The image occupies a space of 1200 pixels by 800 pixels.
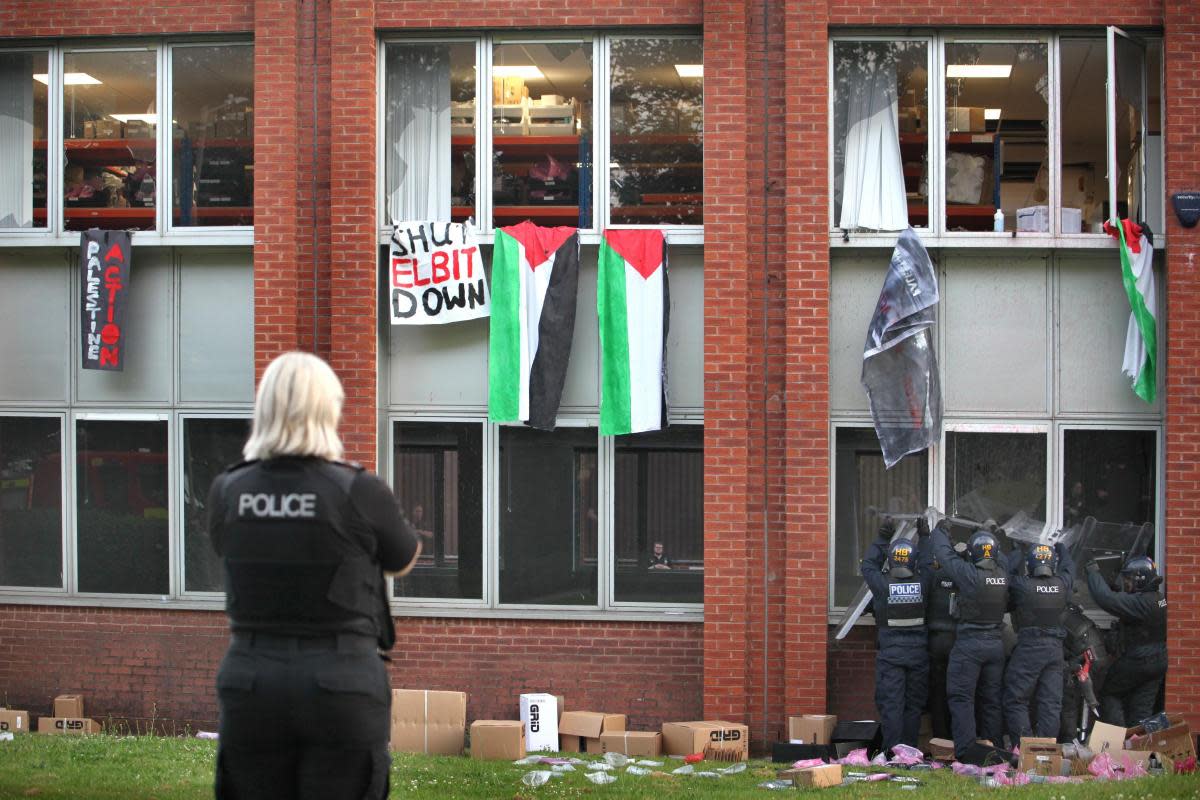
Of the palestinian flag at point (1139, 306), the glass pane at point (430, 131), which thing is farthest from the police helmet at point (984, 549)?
the glass pane at point (430, 131)

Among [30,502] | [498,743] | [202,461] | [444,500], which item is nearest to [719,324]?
[444,500]

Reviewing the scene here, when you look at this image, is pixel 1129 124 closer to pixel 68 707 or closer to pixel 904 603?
pixel 904 603

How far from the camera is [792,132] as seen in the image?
11523 mm

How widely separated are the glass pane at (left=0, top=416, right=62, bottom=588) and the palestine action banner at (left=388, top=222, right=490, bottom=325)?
3.47m

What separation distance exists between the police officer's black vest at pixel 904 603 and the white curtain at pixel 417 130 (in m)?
4.96

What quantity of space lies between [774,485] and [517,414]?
2216 mm

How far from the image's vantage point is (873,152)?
38.9 ft

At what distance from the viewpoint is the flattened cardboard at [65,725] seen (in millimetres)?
11808

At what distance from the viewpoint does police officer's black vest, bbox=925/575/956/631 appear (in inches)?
433

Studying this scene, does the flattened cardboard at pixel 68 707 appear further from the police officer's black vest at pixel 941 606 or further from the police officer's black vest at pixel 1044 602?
the police officer's black vest at pixel 1044 602

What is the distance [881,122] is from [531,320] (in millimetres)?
3397

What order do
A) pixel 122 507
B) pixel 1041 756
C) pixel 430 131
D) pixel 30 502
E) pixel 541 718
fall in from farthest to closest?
pixel 30 502, pixel 122 507, pixel 430 131, pixel 541 718, pixel 1041 756

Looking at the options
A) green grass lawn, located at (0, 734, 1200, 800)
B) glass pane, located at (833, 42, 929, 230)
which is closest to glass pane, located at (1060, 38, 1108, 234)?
glass pane, located at (833, 42, 929, 230)

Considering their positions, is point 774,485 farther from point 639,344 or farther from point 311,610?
point 311,610
